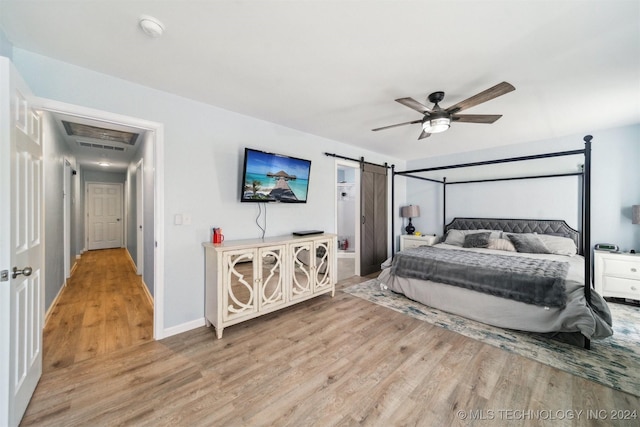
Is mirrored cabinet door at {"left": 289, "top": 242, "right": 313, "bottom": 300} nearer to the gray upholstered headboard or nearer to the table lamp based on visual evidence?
the table lamp

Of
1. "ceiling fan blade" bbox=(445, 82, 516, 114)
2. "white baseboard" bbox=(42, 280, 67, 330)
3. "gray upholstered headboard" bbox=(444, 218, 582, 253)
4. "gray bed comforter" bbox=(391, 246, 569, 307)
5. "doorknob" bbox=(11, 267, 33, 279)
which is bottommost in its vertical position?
"white baseboard" bbox=(42, 280, 67, 330)

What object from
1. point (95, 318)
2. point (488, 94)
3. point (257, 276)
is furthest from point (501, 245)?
point (95, 318)

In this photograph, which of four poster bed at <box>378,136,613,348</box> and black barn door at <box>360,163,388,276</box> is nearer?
four poster bed at <box>378,136,613,348</box>

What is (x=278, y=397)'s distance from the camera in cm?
166

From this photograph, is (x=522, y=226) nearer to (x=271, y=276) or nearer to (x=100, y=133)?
(x=271, y=276)

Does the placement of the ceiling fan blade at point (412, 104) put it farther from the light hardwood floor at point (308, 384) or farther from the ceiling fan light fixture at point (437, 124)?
the light hardwood floor at point (308, 384)

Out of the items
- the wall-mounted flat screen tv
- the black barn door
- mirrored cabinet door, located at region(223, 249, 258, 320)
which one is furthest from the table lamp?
mirrored cabinet door, located at region(223, 249, 258, 320)

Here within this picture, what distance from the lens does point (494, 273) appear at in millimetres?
2695

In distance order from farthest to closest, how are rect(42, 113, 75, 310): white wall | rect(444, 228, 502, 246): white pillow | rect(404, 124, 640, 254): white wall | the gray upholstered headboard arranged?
rect(444, 228, 502, 246): white pillow < the gray upholstered headboard < rect(404, 124, 640, 254): white wall < rect(42, 113, 75, 310): white wall

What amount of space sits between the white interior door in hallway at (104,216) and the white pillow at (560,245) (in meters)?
10.5

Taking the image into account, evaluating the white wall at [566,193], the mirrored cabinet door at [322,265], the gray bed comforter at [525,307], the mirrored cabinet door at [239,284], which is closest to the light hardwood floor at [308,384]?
the mirrored cabinet door at [239,284]

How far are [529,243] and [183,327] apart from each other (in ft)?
16.2

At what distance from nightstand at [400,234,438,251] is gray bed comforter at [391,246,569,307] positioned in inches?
54.5

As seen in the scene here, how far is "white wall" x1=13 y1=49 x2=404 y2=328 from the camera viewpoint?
2.01 m
